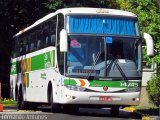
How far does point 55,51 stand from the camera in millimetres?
21141

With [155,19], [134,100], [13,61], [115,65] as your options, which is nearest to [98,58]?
[115,65]

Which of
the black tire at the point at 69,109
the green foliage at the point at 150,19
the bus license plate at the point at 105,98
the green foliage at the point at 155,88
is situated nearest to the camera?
the bus license plate at the point at 105,98

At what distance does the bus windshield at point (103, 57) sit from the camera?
19.9 m

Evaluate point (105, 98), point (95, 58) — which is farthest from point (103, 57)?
point (105, 98)

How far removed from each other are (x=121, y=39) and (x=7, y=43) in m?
23.2

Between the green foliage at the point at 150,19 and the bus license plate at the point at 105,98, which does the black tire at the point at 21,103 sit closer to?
the green foliage at the point at 150,19

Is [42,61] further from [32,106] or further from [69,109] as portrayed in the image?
[32,106]

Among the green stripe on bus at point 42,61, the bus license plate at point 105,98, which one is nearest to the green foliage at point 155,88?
the green stripe on bus at point 42,61

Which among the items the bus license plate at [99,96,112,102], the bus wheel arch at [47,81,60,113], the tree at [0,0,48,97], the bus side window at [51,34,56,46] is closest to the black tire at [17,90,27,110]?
the bus wheel arch at [47,81,60,113]

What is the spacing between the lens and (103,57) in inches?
787

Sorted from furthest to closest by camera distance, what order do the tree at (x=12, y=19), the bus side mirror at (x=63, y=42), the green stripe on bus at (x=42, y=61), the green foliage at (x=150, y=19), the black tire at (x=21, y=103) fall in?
the tree at (x=12, y=19) < the black tire at (x=21, y=103) < the green foliage at (x=150, y=19) < the green stripe on bus at (x=42, y=61) < the bus side mirror at (x=63, y=42)

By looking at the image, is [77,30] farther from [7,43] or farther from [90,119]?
[7,43]

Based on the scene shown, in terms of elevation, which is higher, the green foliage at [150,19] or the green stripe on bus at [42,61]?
the green foliage at [150,19]

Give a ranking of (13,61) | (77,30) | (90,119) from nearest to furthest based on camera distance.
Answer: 1. (90,119)
2. (77,30)
3. (13,61)
